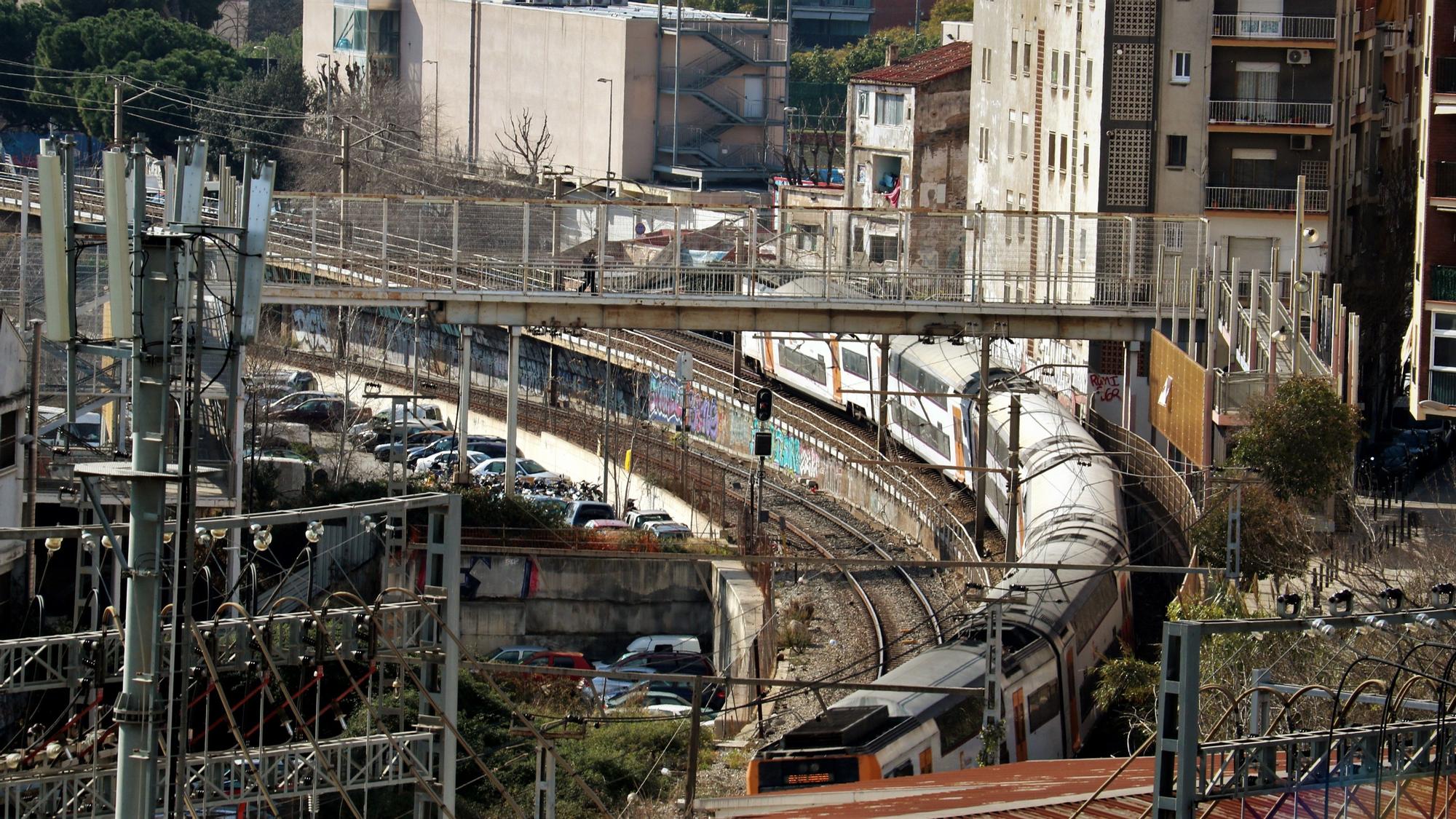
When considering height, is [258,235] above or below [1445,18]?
A: below

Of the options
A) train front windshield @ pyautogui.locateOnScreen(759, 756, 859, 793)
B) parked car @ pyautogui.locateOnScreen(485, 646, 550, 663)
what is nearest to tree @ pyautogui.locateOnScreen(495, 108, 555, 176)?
parked car @ pyautogui.locateOnScreen(485, 646, 550, 663)

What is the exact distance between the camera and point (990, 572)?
23172mm

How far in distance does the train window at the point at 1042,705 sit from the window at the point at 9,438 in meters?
10.9

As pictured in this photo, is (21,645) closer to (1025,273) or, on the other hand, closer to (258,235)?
(258,235)

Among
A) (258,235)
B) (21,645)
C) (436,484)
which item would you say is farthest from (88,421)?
(258,235)

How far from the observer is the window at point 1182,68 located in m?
33.2

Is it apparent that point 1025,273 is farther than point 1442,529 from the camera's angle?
Yes

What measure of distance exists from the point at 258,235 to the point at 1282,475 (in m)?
15.3

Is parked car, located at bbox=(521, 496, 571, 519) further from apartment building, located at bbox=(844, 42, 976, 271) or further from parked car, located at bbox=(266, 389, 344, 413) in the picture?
apartment building, located at bbox=(844, 42, 976, 271)

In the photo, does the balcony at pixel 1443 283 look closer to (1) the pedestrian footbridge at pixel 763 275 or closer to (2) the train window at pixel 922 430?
(1) the pedestrian footbridge at pixel 763 275

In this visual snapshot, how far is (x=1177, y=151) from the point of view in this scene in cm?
3381

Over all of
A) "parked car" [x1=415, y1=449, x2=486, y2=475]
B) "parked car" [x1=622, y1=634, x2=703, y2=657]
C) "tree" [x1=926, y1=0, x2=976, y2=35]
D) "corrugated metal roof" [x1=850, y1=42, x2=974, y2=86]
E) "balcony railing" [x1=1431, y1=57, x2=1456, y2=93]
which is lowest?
"parked car" [x1=622, y1=634, x2=703, y2=657]

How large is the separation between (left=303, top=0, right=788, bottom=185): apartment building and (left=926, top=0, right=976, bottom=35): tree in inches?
826

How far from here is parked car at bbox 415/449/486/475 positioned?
111 ft
